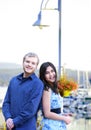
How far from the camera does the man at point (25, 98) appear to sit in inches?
72.7

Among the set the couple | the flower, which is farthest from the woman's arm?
the flower

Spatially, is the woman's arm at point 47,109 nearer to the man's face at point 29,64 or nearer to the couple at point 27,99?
the couple at point 27,99

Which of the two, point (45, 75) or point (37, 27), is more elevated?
point (37, 27)

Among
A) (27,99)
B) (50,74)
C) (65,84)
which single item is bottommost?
(65,84)

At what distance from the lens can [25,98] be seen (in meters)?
1.85

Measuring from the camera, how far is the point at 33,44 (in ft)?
18.2

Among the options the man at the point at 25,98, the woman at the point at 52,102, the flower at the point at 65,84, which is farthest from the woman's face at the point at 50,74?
the flower at the point at 65,84

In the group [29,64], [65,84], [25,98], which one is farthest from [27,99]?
[65,84]

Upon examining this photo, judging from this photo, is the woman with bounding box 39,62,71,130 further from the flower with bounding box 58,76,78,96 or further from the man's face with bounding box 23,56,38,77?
the flower with bounding box 58,76,78,96

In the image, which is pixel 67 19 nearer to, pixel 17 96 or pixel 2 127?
pixel 2 127

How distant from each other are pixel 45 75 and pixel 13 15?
12.8 ft

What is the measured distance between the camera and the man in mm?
1846

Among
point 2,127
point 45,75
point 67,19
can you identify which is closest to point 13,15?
point 67,19

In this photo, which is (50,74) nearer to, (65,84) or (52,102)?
(52,102)
